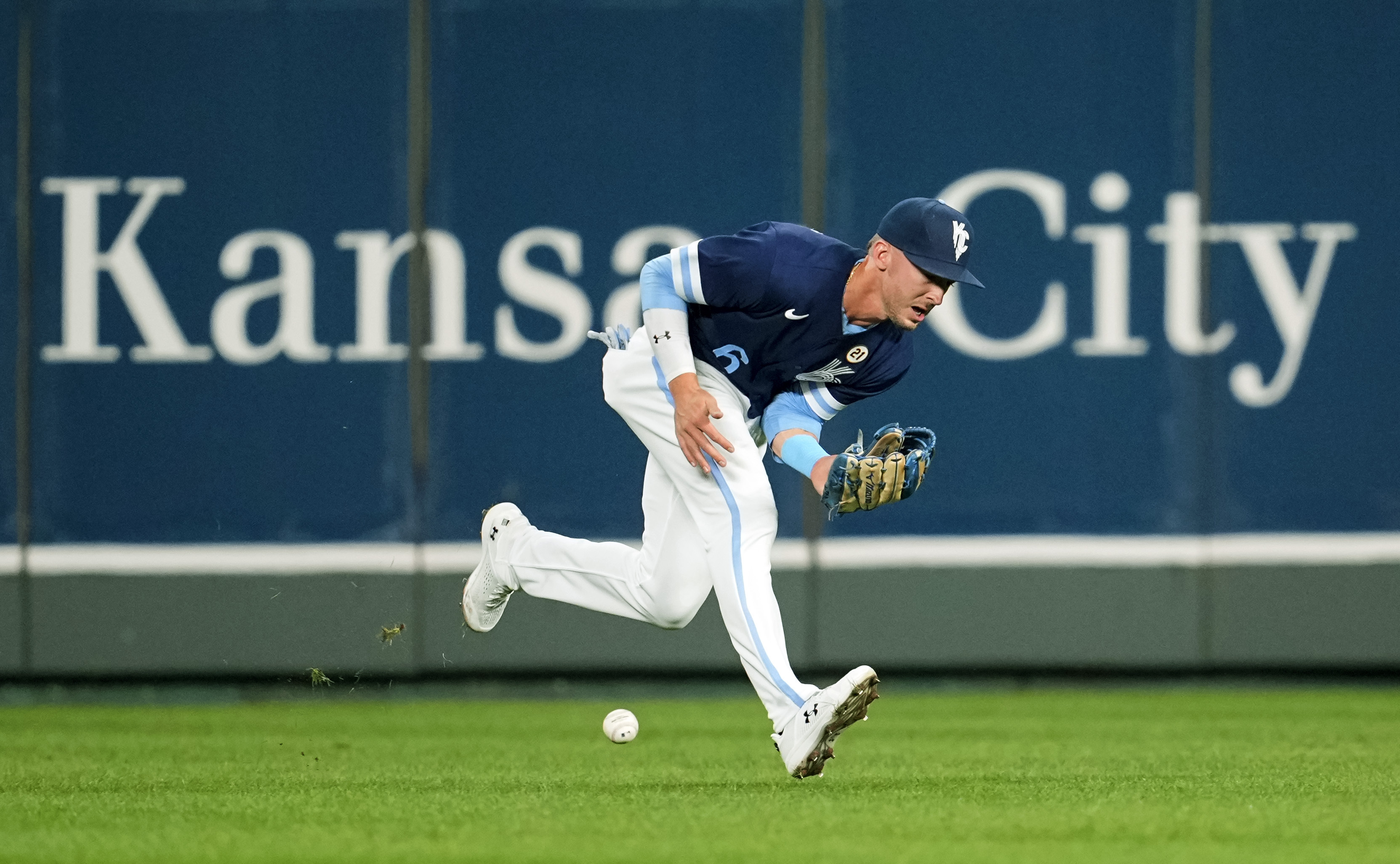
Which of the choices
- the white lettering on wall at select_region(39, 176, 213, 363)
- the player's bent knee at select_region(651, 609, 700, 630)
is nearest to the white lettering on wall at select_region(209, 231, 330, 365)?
the white lettering on wall at select_region(39, 176, 213, 363)

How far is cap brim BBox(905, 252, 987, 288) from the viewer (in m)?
4.99

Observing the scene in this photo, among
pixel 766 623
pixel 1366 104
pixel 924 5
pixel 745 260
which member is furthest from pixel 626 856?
pixel 1366 104

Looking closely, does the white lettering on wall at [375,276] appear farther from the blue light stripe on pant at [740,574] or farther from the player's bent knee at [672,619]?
the blue light stripe on pant at [740,574]

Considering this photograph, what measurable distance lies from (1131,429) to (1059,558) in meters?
0.69

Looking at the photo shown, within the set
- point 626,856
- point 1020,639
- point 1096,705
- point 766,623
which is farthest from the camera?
point 1020,639

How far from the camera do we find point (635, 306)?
873 centimetres

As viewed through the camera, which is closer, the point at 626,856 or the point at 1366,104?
the point at 626,856

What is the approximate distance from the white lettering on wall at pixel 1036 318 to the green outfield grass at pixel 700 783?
64.1 inches

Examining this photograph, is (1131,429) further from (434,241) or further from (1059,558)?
(434,241)

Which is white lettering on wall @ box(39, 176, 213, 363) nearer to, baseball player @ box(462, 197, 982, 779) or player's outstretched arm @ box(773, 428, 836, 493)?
baseball player @ box(462, 197, 982, 779)

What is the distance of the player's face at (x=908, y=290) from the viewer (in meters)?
5.03

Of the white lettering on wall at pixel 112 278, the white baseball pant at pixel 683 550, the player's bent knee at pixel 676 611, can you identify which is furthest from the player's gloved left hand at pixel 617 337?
the white lettering on wall at pixel 112 278

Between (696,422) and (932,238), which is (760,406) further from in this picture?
(932,238)

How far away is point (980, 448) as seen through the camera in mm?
8820
